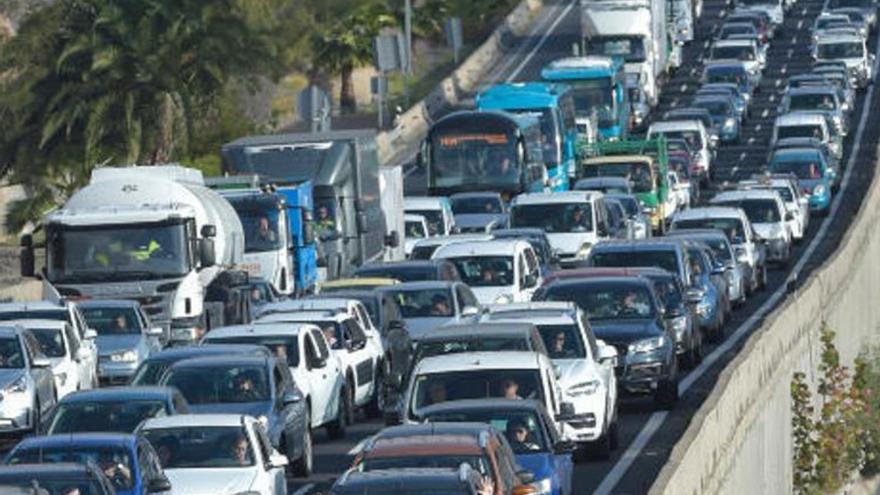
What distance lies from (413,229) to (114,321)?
1824 cm

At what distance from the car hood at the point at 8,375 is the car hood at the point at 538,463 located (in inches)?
392

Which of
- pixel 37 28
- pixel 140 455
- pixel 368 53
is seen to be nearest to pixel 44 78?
pixel 37 28

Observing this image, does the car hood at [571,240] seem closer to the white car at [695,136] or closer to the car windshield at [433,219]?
the car windshield at [433,219]

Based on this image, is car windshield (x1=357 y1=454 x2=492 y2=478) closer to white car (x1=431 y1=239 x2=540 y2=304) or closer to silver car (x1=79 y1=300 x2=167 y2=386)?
silver car (x1=79 y1=300 x2=167 y2=386)

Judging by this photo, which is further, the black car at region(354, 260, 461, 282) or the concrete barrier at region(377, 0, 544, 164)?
the concrete barrier at region(377, 0, 544, 164)

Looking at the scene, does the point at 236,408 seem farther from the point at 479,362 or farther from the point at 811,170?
the point at 811,170

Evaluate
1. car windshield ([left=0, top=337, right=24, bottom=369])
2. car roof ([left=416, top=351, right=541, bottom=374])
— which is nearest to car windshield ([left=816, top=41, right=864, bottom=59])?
car windshield ([left=0, top=337, right=24, bottom=369])

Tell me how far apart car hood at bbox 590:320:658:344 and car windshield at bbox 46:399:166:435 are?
9275mm

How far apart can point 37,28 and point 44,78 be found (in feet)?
4.64

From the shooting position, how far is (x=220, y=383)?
100 feet

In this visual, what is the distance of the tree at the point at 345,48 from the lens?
10669 cm

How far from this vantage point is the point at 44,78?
69000 mm

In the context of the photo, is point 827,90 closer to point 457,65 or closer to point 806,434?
point 457,65

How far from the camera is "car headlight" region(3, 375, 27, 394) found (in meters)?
33.7
